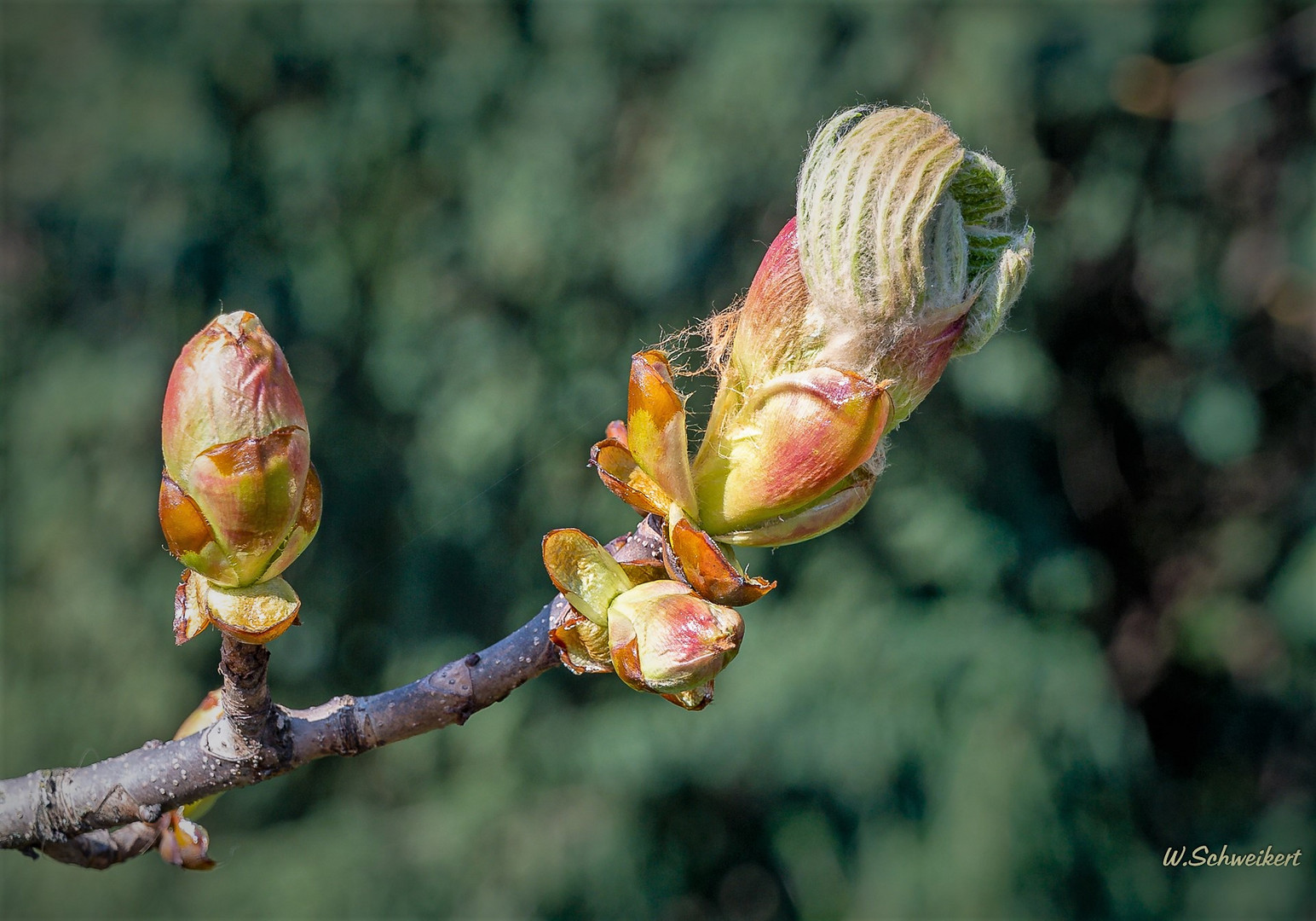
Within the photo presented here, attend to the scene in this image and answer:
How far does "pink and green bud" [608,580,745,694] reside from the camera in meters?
0.52

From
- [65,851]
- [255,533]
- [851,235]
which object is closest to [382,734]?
[255,533]

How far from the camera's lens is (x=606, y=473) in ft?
1.92

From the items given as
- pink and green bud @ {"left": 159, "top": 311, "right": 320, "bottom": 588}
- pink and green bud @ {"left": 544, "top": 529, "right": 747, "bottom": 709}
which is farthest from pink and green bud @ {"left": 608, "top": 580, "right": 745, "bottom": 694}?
pink and green bud @ {"left": 159, "top": 311, "right": 320, "bottom": 588}

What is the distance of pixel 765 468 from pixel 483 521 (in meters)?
1.92

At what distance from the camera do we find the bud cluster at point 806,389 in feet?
1.79
